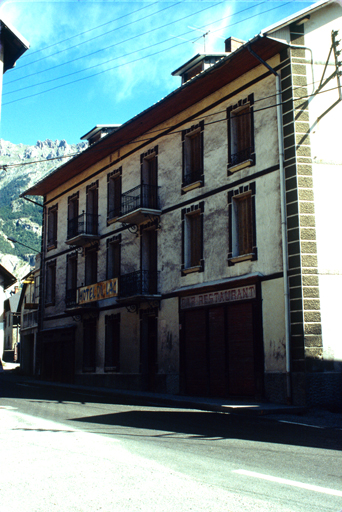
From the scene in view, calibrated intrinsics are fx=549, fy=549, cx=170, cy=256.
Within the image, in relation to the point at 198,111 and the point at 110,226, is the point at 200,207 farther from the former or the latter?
the point at 110,226

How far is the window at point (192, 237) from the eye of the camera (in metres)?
20.0

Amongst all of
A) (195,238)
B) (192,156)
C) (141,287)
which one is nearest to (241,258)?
(195,238)

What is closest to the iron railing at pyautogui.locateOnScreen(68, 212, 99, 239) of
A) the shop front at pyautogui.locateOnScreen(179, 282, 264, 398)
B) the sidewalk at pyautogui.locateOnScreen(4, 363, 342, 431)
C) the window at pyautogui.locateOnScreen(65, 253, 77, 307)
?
the window at pyautogui.locateOnScreen(65, 253, 77, 307)

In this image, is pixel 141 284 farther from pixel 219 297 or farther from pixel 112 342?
pixel 219 297

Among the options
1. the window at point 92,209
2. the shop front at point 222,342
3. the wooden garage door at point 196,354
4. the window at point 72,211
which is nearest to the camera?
the shop front at point 222,342

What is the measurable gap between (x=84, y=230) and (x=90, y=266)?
6.41 ft

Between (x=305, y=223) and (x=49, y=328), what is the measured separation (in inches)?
761

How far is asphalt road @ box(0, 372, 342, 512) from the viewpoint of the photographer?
5.08 m

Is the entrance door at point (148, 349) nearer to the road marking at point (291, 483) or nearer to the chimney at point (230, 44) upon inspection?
the chimney at point (230, 44)

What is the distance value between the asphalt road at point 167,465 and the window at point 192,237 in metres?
9.01

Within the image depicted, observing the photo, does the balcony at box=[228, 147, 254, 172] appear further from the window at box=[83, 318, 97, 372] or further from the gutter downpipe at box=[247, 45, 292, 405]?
the window at box=[83, 318, 97, 372]

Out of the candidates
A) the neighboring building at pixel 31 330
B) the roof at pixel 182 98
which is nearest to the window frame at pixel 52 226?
the roof at pixel 182 98

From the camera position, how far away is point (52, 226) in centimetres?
3319

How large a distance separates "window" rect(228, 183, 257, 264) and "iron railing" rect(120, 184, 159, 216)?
484 centimetres
